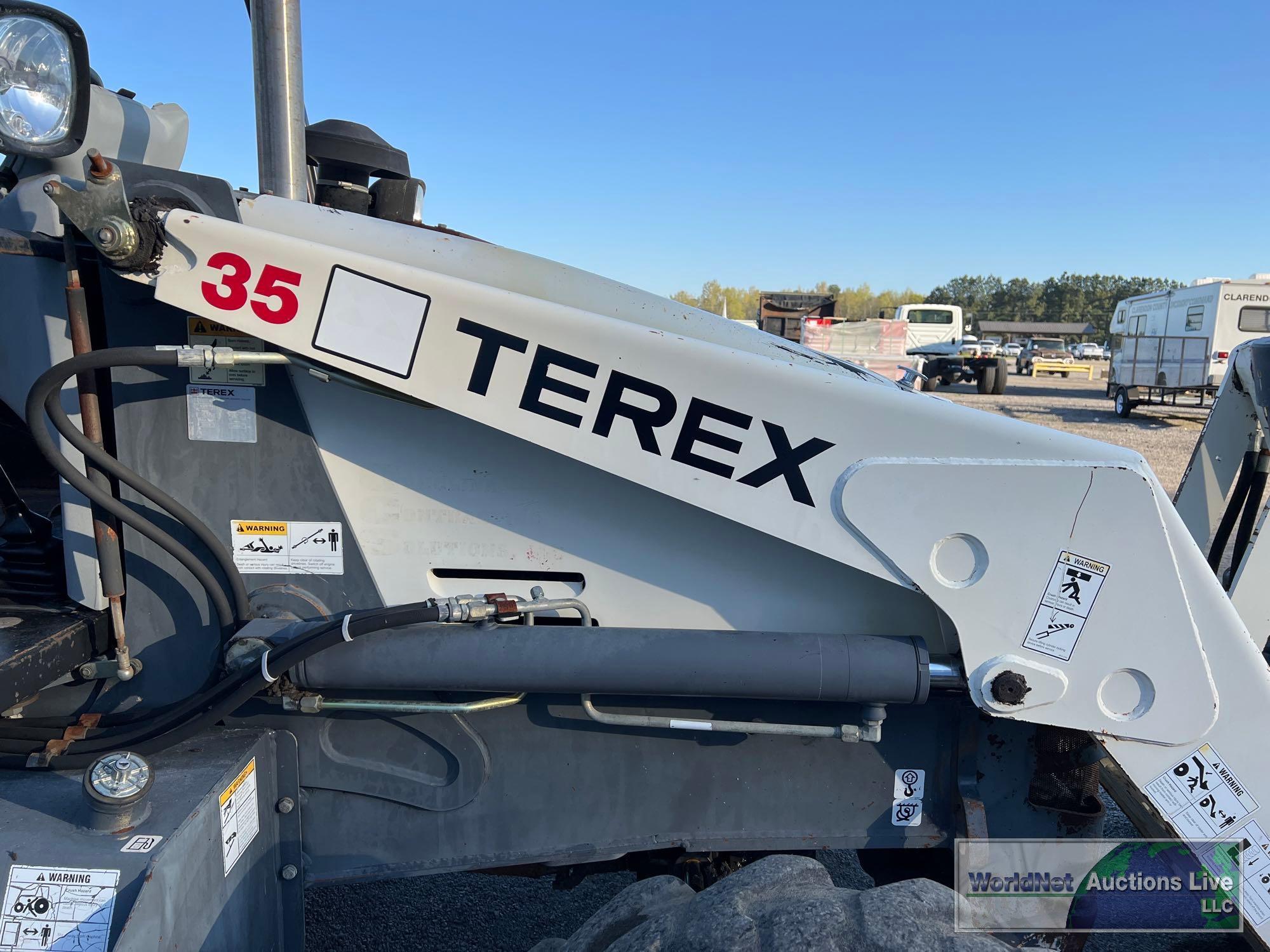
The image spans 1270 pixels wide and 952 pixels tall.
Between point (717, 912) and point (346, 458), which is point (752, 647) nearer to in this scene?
point (717, 912)

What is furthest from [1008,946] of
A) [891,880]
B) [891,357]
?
[891,357]

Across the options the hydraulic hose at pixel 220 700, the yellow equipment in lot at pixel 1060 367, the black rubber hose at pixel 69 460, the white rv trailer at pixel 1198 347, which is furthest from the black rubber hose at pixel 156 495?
the yellow equipment in lot at pixel 1060 367

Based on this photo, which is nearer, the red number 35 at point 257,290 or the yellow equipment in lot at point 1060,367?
the red number 35 at point 257,290

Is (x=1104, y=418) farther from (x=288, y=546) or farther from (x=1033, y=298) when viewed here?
(x=1033, y=298)

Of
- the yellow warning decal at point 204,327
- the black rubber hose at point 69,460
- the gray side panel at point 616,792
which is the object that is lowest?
the gray side panel at point 616,792

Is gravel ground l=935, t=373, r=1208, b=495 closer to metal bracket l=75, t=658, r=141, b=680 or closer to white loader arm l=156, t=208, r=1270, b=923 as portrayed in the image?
white loader arm l=156, t=208, r=1270, b=923

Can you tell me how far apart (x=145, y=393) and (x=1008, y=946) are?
185cm

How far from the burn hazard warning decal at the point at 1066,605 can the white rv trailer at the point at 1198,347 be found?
725 inches

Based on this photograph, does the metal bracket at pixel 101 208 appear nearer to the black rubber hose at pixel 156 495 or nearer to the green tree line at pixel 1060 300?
the black rubber hose at pixel 156 495

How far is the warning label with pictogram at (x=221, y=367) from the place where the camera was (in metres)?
1.68

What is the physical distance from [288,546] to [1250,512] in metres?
2.55

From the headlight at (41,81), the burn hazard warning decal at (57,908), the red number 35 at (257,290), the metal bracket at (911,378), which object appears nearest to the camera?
the burn hazard warning decal at (57,908)

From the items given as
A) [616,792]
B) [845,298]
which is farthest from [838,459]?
[845,298]

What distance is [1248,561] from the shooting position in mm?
2168
